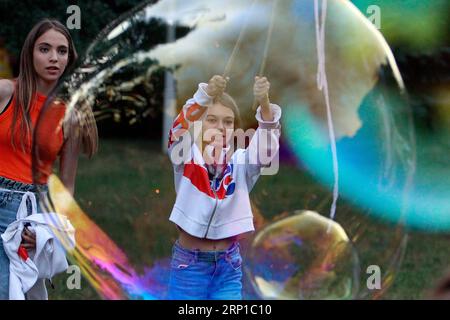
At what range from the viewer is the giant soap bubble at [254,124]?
2547 millimetres

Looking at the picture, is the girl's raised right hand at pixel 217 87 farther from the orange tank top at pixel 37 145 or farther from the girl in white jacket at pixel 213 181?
the orange tank top at pixel 37 145

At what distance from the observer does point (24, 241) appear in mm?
2705

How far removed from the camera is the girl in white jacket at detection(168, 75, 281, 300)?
2.50 m

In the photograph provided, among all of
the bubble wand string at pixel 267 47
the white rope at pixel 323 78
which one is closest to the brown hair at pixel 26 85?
the bubble wand string at pixel 267 47

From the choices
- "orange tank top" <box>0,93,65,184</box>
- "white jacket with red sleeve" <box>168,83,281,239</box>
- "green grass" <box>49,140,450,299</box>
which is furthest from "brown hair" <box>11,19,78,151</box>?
"white jacket with red sleeve" <box>168,83,281,239</box>

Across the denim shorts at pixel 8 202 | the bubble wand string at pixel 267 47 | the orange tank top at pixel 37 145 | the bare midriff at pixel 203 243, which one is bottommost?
the bare midriff at pixel 203 243

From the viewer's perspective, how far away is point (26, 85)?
2.79m

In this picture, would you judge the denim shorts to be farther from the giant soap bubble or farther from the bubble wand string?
the bubble wand string

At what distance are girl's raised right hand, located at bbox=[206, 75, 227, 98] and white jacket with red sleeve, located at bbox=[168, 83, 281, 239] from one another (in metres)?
0.01

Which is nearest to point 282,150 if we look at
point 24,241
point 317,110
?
point 317,110

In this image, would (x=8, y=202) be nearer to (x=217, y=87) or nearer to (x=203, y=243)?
(x=203, y=243)

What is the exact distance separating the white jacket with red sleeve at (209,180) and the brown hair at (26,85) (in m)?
0.48
